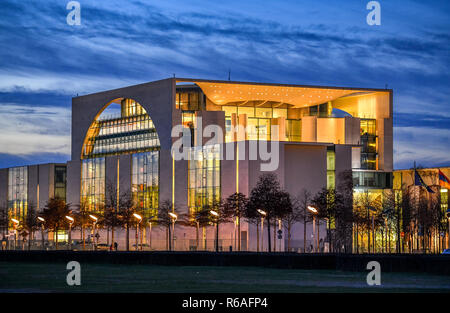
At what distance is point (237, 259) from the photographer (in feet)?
145

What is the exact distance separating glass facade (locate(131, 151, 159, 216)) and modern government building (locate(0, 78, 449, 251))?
0.12 meters

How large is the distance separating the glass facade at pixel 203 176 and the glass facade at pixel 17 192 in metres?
35.1

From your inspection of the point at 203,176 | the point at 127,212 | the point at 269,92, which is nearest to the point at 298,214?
the point at 203,176

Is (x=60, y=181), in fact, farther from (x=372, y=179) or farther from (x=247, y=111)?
(x=372, y=179)

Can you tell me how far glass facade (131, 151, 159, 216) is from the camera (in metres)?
104

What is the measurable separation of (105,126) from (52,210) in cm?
1669

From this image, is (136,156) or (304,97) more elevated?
(304,97)

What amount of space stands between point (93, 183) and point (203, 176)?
2206 cm

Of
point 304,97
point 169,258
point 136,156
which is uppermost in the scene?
point 304,97

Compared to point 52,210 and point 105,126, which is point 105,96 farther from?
point 52,210

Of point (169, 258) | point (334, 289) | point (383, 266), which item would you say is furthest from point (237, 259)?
point (334, 289)

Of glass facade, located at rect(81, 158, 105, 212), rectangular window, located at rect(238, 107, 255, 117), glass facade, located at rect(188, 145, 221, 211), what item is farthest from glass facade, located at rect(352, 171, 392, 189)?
glass facade, located at rect(81, 158, 105, 212)

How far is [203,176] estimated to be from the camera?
322ft

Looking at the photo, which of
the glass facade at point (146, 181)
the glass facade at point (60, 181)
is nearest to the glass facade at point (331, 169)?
the glass facade at point (146, 181)
